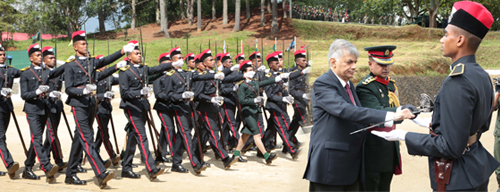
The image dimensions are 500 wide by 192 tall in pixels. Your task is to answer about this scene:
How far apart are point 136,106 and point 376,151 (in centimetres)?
353

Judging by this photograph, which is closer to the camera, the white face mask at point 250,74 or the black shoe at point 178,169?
the black shoe at point 178,169

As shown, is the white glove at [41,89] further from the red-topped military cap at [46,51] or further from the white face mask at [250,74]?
the white face mask at [250,74]

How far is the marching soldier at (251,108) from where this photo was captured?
21.9 ft

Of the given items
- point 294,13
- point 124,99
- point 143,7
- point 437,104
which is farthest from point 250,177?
point 143,7

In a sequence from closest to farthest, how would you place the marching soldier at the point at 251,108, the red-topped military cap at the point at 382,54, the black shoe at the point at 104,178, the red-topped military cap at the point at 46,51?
the red-topped military cap at the point at 382,54
the black shoe at the point at 104,178
the red-topped military cap at the point at 46,51
the marching soldier at the point at 251,108

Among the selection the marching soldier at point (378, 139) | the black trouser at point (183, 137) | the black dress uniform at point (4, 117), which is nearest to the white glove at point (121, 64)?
the black trouser at point (183, 137)

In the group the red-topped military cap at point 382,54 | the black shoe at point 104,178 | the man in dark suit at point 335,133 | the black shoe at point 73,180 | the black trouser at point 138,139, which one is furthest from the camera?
the black trouser at point 138,139

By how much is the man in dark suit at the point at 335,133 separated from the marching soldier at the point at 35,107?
14.0 feet

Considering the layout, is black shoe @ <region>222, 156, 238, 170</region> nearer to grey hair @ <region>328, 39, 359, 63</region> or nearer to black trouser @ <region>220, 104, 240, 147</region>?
black trouser @ <region>220, 104, 240, 147</region>

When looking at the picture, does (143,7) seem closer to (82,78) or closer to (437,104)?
(82,78)

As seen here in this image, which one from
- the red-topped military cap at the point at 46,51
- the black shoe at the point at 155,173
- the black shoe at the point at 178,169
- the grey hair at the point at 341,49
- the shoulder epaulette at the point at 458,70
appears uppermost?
the grey hair at the point at 341,49

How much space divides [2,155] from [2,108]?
0.65m

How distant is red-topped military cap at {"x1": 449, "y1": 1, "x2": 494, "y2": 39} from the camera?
2211 millimetres

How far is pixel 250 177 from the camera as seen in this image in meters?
5.95
